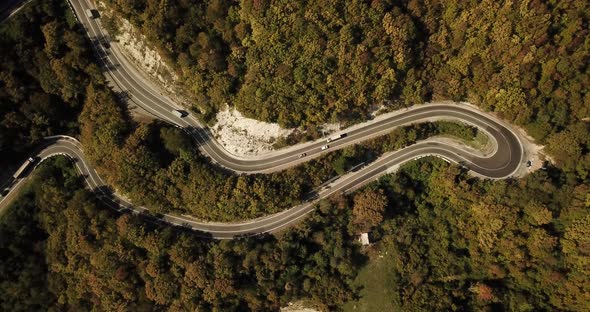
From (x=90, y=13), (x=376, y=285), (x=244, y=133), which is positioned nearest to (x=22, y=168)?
(x=90, y=13)

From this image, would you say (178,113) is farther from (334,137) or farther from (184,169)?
(334,137)

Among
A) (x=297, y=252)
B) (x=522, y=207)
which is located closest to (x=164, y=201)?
(x=297, y=252)

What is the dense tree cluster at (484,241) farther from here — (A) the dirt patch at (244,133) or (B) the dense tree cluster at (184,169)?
(A) the dirt patch at (244,133)

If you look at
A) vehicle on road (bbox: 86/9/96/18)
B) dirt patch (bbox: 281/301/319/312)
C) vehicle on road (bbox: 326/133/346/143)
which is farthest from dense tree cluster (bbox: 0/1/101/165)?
dirt patch (bbox: 281/301/319/312)

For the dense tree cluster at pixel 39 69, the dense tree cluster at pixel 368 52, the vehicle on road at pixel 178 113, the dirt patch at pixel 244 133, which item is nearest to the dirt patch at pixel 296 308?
the dirt patch at pixel 244 133

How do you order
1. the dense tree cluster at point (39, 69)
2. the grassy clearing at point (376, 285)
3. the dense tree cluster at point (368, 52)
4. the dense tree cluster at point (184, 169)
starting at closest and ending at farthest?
1. the dense tree cluster at point (368, 52)
2. the dense tree cluster at point (39, 69)
3. the dense tree cluster at point (184, 169)
4. the grassy clearing at point (376, 285)

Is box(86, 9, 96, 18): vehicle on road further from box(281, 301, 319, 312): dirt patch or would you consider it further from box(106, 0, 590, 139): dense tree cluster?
box(281, 301, 319, 312): dirt patch
